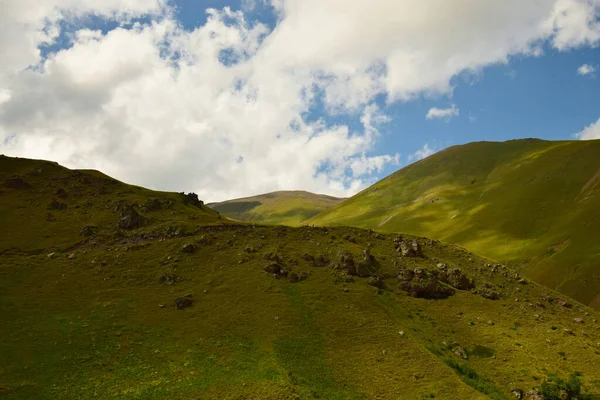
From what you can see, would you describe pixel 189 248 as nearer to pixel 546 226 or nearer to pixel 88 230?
pixel 88 230

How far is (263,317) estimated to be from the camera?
50406mm

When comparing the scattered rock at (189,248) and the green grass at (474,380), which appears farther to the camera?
the scattered rock at (189,248)

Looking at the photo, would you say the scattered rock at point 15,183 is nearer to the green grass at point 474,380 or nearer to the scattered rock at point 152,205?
the scattered rock at point 152,205

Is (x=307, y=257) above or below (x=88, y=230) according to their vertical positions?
below

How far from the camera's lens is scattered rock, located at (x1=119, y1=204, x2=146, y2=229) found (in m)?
75.4

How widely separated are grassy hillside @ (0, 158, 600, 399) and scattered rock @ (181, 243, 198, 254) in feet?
0.65

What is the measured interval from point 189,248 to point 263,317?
21614mm

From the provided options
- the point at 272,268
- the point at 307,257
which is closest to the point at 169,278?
the point at 272,268

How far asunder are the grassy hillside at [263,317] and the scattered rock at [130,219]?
136 cm

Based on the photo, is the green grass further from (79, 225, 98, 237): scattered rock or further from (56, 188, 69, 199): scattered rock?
(56, 188, 69, 199): scattered rock

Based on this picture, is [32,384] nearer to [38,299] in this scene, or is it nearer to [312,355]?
[38,299]

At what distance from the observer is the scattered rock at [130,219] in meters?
75.4

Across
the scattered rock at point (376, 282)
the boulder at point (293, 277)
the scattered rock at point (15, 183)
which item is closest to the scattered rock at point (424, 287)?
the scattered rock at point (376, 282)

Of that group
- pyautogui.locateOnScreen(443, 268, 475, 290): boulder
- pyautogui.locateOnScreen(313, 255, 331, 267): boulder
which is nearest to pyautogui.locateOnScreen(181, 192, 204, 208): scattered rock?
pyautogui.locateOnScreen(313, 255, 331, 267): boulder
